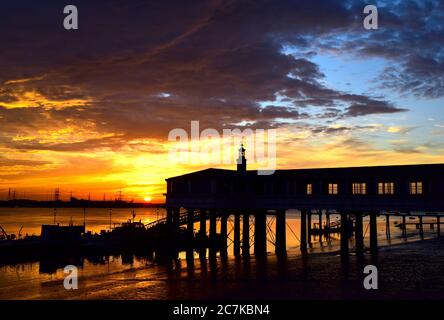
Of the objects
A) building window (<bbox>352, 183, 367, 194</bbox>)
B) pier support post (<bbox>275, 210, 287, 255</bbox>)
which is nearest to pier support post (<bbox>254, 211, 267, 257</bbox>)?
pier support post (<bbox>275, 210, 287, 255</bbox>)

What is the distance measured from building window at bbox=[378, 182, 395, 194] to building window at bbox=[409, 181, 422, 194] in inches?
66.2

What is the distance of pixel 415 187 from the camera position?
151 ft

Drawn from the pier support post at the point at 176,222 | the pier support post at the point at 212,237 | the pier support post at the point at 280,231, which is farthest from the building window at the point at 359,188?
the pier support post at the point at 176,222

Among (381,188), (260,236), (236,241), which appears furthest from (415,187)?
(236,241)

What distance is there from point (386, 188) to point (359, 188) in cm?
279

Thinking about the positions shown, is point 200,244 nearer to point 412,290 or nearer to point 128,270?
point 128,270

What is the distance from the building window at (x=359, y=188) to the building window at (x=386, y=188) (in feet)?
5.11

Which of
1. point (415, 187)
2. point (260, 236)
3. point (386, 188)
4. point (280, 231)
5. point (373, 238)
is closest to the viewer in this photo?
point (415, 187)

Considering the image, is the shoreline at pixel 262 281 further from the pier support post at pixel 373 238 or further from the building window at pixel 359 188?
the building window at pixel 359 188

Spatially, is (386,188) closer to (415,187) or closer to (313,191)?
(415,187)

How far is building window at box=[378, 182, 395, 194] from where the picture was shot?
1859 inches

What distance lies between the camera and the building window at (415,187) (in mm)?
45781
